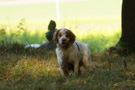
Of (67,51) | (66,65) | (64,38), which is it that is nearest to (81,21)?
(66,65)

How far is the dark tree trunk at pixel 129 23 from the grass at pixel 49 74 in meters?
0.87

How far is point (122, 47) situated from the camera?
10.6 meters

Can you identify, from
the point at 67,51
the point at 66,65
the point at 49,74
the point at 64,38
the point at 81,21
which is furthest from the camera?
the point at 81,21

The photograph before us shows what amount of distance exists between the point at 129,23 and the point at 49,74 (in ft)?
15.3

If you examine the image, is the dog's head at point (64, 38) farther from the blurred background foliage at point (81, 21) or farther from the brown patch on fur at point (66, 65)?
the blurred background foliage at point (81, 21)

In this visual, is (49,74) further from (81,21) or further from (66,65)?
(81,21)

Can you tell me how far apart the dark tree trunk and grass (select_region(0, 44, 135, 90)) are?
87 cm

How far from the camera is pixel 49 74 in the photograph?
24.0 feet

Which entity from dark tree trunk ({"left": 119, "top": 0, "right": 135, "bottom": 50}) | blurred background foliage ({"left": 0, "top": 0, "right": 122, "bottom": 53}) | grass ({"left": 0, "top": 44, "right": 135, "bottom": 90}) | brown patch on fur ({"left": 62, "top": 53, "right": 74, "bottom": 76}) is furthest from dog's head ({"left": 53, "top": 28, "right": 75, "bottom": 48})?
blurred background foliage ({"left": 0, "top": 0, "right": 122, "bottom": 53})

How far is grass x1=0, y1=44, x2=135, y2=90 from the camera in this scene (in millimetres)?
5922

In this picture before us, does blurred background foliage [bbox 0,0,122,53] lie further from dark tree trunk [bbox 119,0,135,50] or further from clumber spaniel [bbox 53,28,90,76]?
clumber spaniel [bbox 53,28,90,76]

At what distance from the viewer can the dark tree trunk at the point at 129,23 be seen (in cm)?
1066

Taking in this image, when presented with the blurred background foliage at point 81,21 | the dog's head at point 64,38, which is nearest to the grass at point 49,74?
the dog's head at point 64,38

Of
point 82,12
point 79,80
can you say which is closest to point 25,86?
point 79,80
